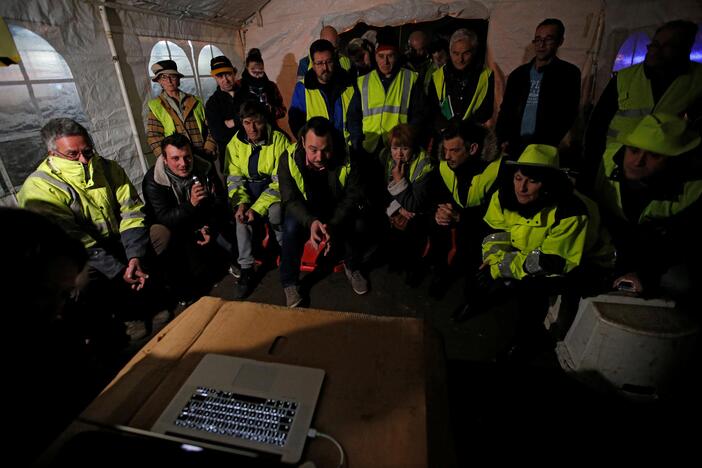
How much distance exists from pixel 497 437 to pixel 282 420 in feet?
4.34

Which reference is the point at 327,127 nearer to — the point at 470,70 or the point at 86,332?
the point at 470,70

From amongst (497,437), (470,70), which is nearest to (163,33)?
(470,70)

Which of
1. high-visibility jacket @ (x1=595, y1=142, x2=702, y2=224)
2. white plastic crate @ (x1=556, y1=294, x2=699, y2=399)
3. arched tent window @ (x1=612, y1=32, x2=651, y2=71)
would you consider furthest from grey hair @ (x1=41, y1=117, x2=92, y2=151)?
arched tent window @ (x1=612, y1=32, x2=651, y2=71)

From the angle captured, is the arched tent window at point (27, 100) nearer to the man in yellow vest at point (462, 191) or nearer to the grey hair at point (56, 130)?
the grey hair at point (56, 130)

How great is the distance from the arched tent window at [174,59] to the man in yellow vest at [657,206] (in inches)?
185

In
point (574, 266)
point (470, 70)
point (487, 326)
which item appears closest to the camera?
point (574, 266)

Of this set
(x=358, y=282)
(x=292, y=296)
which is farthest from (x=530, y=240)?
(x=292, y=296)

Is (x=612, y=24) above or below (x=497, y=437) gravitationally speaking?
above

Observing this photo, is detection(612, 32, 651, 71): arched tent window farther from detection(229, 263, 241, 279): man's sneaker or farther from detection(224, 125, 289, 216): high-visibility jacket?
detection(229, 263, 241, 279): man's sneaker

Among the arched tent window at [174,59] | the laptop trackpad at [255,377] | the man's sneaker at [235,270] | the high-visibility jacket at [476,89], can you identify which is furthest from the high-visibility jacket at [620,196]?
the arched tent window at [174,59]

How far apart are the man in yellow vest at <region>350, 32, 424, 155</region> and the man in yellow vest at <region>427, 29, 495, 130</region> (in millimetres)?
201

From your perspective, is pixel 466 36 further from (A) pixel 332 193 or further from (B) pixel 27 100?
(B) pixel 27 100

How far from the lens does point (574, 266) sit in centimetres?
191

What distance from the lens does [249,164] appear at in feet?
10.2
